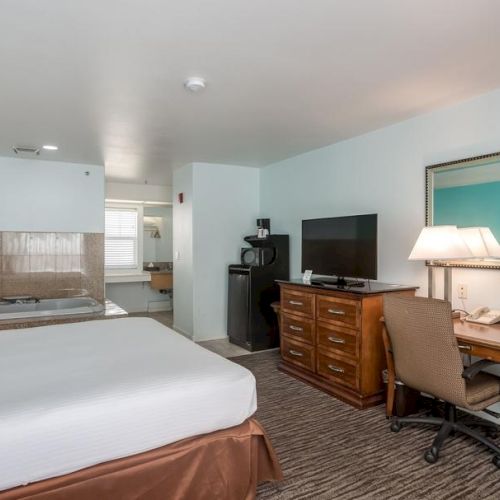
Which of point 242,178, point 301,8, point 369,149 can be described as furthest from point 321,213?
point 301,8

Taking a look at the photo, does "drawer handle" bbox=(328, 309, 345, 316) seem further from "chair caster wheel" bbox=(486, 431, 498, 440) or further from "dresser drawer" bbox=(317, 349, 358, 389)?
"chair caster wheel" bbox=(486, 431, 498, 440)

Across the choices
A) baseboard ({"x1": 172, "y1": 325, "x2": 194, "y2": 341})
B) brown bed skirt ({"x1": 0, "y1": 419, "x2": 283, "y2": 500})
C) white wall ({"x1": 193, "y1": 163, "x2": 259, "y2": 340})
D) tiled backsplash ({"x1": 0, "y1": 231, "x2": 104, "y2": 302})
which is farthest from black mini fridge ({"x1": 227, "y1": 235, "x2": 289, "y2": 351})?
brown bed skirt ({"x1": 0, "y1": 419, "x2": 283, "y2": 500})

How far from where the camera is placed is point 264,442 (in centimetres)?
204

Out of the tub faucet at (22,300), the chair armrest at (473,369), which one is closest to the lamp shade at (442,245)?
the chair armrest at (473,369)

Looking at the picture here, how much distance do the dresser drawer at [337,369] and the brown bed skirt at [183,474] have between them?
4.56 feet

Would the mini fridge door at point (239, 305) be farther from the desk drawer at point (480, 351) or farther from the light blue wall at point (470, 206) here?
the desk drawer at point (480, 351)

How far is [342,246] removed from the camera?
151 inches

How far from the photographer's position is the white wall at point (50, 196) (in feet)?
16.3

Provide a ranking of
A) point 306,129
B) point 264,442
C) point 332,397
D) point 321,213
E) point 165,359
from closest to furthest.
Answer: point 264,442 < point 165,359 < point 332,397 < point 306,129 < point 321,213

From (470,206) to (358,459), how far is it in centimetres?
202

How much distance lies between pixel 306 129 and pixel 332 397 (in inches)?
98.9

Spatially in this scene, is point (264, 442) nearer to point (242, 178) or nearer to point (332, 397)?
point (332, 397)

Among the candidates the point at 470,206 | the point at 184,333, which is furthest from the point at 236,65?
the point at 184,333

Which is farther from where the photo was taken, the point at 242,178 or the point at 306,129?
the point at 242,178
